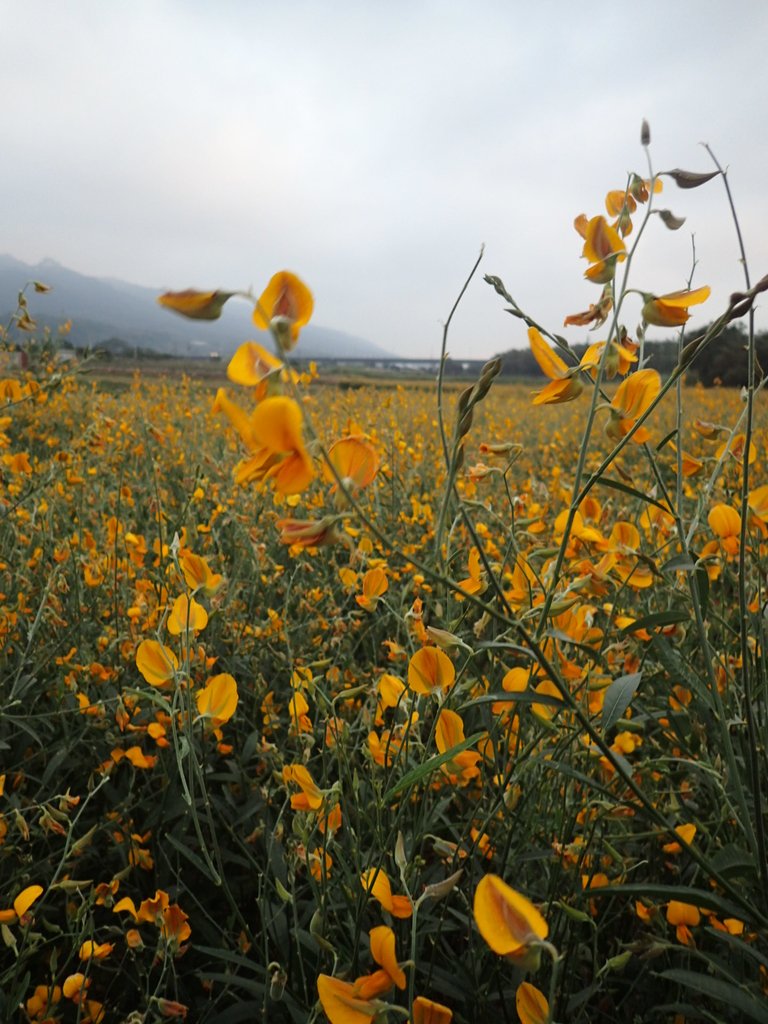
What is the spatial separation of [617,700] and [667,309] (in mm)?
406

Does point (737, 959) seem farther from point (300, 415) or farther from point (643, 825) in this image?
point (300, 415)

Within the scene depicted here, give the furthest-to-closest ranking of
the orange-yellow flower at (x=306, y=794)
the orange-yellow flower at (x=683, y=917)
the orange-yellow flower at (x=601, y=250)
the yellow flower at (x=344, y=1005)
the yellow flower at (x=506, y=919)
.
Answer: the orange-yellow flower at (x=683, y=917) < the orange-yellow flower at (x=306, y=794) < the orange-yellow flower at (x=601, y=250) < the yellow flower at (x=344, y=1005) < the yellow flower at (x=506, y=919)

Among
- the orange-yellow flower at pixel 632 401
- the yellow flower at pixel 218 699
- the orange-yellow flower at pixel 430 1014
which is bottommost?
the orange-yellow flower at pixel 430 1014

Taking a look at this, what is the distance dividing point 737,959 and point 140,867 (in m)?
0.92

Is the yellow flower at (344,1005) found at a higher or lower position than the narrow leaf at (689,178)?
lower

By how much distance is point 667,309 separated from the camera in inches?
24.9

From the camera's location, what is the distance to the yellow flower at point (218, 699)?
834 mm

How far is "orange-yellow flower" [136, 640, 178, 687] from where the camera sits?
0.83 metres

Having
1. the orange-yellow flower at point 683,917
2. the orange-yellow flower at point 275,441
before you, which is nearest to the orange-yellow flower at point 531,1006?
the orange-yellow flower at point 683,917

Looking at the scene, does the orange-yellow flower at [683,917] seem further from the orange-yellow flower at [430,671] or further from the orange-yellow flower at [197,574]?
the orange-yellow flower at [197,574]

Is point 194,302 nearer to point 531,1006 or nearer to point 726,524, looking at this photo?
point 531,1006

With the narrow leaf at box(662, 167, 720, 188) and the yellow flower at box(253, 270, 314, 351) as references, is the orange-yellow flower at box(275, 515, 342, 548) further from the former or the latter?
the narrow leaf at box(662, 167, 720, 188)

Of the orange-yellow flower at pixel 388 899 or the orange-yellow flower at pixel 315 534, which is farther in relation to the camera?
the orange-yellow flower at pixel 388 899

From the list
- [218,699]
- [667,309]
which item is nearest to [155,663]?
[218,699]
